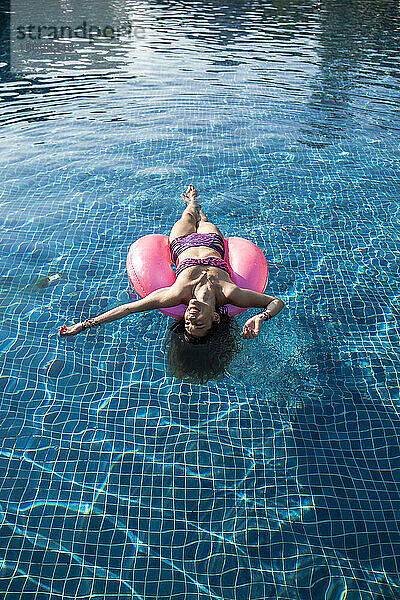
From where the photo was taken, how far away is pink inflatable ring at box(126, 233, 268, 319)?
4.55m

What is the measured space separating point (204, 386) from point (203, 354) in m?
0.29

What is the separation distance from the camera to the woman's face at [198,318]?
3.93 meters

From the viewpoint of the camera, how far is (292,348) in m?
4.46

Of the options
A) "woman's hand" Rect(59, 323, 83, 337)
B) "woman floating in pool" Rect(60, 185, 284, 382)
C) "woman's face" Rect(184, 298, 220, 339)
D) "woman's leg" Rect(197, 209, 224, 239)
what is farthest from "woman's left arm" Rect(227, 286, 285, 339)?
"woman's hand" Rect(59, 323, 83, 337)

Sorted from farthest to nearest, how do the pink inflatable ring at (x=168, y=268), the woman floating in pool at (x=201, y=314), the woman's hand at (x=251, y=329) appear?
the pink inflatable ring at (x=168, y=268) → the woman floating in pool at (x=201, y=314) → the woman's hand at (x=251, y=329)

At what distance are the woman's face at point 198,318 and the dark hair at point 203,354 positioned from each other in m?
0.12

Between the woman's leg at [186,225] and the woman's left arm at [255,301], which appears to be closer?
the woman's left arm at [255,301]

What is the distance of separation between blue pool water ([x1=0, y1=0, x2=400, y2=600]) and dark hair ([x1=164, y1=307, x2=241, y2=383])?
0.37ft

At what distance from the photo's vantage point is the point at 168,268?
471 centimetres

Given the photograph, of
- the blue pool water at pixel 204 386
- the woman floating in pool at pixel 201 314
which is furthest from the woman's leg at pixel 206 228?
the blue pool water at pixel 204 386

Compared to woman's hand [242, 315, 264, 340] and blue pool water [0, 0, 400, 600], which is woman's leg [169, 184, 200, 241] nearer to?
blue pool water [0, 0, 400, 600]

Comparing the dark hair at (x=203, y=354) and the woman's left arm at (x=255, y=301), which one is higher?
the woman's left arm at (x=255, y=301)

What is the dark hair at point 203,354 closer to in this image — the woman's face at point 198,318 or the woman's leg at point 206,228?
the woman's face at point 198,318

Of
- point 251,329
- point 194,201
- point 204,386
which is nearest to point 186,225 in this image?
point 194,201
